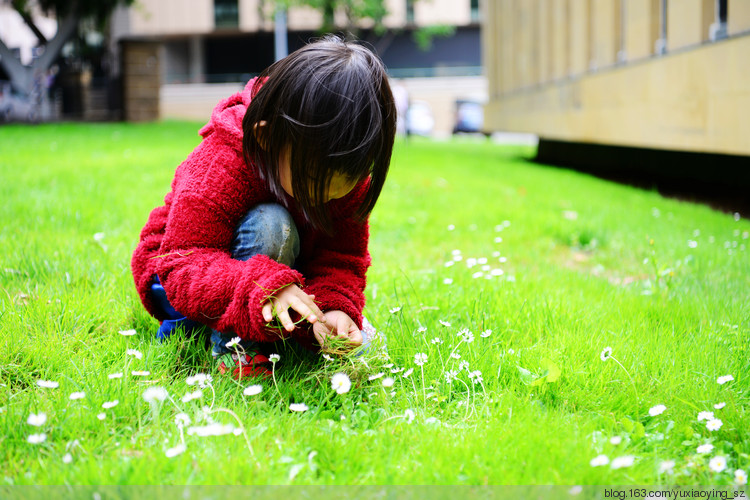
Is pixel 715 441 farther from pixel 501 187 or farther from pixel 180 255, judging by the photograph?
pixel 501 187

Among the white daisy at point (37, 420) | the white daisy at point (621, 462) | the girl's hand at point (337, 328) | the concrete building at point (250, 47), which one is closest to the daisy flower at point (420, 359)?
the girl's hand at point (337, 328)

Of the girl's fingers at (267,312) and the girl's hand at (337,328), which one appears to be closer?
the girl's fingers at (267,312)

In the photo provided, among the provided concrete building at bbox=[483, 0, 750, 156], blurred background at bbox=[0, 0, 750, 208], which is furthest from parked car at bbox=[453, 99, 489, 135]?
concrete building at bbox=[483, 0, 750, 156]

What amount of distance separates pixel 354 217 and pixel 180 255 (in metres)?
0.49

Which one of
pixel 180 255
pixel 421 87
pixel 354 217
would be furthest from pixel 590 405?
pixel 421 87

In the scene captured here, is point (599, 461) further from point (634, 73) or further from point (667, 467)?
point (634, 73)

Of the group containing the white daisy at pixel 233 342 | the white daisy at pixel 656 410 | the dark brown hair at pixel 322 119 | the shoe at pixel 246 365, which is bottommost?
the white daisy at pixel 656 410

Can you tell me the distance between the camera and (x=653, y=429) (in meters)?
1.76

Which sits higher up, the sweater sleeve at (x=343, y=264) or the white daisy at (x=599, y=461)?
the sweater sleeve at (x=343, y=264)

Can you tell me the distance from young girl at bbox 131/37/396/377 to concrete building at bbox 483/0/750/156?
13.7ft

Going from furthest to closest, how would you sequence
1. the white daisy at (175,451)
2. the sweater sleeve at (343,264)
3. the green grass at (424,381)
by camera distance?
the sweater sleeve at (343,264) → the green grass at (424,381) → the white daisy at (175,451)

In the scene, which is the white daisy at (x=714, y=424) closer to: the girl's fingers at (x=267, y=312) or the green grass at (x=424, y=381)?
the green grass at (x=424, y=381)

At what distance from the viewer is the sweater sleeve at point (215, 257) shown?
1.75 metres

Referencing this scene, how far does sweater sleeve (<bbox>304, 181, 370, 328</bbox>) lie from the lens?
6.56ft
